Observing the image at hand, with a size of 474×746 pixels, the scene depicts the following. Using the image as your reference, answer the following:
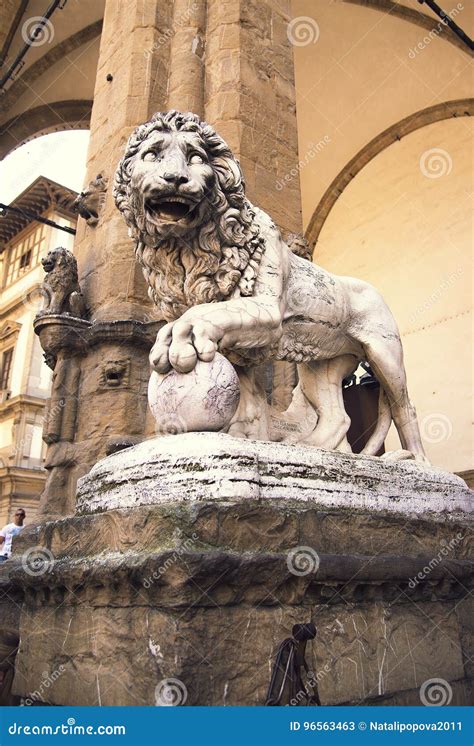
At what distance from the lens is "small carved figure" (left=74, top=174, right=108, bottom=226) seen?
15.5ft

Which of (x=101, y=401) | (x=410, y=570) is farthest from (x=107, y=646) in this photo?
(x=101, y=401)

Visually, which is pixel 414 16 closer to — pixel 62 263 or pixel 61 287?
pixel 62 263

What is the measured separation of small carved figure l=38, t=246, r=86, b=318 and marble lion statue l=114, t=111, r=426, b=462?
6.09 feet

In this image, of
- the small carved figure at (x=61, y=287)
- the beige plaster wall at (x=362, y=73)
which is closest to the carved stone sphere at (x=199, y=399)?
the small carved figure at (x=61, y=287)

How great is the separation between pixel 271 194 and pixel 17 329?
21.2 m

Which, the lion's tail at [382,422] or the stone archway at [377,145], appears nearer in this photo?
the lion's tail at [382,422]

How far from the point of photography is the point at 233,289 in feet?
8.15

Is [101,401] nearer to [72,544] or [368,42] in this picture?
[72,544]

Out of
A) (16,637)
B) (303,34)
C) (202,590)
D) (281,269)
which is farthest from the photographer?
(303,34)

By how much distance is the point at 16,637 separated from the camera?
228 cm

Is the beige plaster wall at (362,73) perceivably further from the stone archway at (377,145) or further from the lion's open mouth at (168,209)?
the lion's open mouth at (168,209)

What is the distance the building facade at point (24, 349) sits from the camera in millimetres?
19812

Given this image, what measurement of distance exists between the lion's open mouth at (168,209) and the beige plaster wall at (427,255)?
948 cm

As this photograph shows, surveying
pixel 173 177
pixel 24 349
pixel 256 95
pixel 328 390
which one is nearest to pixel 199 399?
pixel 173 177
